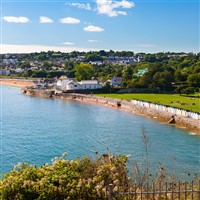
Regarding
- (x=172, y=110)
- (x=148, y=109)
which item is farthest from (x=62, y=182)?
(x=148, y=109)

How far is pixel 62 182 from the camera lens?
7.56 meters

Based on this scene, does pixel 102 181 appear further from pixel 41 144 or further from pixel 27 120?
pixel 27 120

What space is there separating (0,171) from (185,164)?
939 centimetres

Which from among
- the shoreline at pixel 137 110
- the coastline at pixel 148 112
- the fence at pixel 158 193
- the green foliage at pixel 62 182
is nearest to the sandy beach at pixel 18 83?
the shoreline at pixel 137 110

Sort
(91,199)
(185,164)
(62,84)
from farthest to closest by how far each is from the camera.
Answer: (62,84) → (185,164) → (91,199)

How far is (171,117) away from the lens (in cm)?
3356

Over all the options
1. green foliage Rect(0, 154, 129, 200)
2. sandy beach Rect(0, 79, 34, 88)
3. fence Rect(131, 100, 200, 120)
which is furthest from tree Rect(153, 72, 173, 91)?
green foliage Rect(0, 154, 129, 200)

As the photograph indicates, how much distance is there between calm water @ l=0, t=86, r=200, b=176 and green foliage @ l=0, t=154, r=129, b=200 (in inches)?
238

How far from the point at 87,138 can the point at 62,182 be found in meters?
18.4

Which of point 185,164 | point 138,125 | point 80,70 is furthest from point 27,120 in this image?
point 80,70

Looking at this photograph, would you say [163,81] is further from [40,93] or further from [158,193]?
[158,193]

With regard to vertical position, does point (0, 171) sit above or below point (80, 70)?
below

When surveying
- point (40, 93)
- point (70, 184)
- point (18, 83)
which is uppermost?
point (18, 83)

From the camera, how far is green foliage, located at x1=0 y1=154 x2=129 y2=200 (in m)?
7.38
